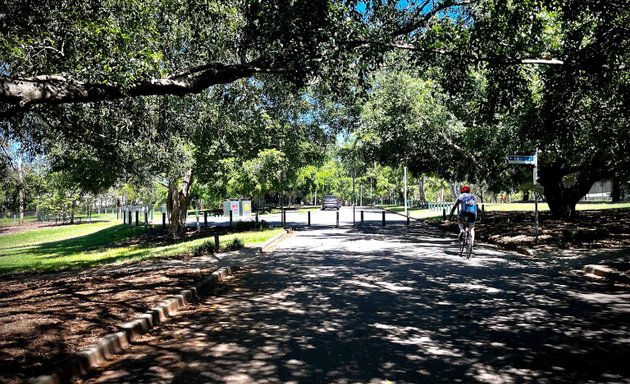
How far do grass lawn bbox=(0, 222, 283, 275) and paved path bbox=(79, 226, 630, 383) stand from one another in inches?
319

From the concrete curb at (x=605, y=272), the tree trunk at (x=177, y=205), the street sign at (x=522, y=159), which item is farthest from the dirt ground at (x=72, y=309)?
the tree trunk at (x=177, y=205)

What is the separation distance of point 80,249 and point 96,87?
20.1 m

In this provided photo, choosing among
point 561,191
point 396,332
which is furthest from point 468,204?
point 561,191

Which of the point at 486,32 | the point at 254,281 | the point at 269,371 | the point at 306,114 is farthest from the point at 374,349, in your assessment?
the point at 306,114

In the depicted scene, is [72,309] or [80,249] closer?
[72,309]

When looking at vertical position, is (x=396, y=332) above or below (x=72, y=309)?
below

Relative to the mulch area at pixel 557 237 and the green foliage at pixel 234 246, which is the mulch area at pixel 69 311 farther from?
the mulch area at pixel 557 237

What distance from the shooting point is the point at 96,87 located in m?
6.82

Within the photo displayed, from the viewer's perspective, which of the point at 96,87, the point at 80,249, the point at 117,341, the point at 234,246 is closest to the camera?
the point at 117,341

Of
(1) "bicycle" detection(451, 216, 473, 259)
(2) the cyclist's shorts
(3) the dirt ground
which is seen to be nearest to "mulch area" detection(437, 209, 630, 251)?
(3) the dirt ground

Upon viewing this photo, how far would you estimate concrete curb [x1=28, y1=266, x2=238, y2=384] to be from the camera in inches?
166

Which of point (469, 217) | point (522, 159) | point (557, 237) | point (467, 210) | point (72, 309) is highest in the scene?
point (522, 159)

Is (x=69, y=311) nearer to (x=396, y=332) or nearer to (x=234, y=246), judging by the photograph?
(x=396, y=332)

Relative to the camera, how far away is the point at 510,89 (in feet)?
32.8
